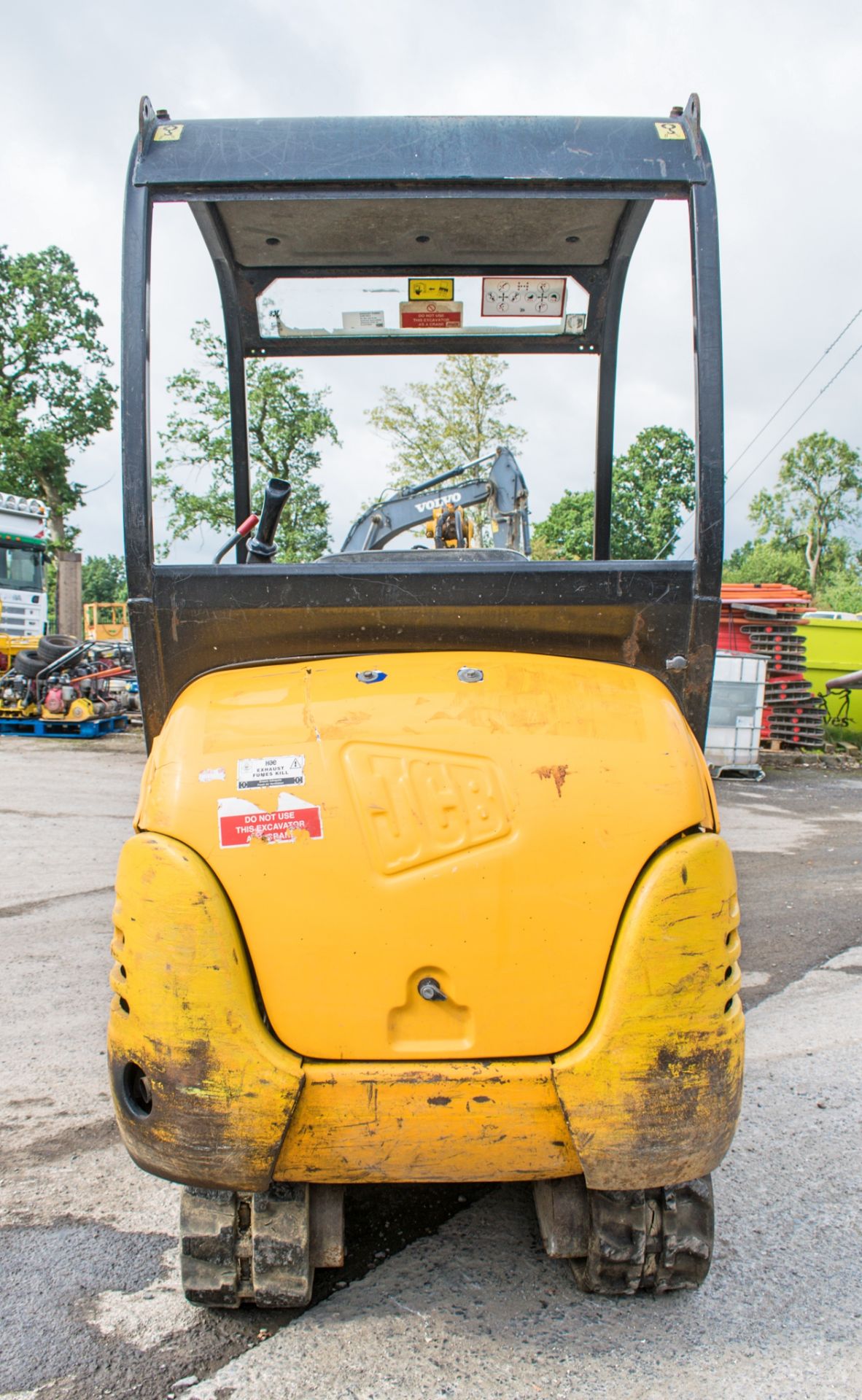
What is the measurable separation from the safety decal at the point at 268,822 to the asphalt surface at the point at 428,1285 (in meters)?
1.17

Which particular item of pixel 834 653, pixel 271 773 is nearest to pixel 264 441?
pixel 271 773

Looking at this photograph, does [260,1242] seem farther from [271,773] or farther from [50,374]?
[50,374]

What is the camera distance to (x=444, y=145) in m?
2.42

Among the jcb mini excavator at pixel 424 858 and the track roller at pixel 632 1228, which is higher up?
the jcb mini excavator at pixel 424 858

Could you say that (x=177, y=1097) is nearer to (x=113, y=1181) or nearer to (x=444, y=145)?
(x=113, y=1181)

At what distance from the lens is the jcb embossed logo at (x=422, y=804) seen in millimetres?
2049

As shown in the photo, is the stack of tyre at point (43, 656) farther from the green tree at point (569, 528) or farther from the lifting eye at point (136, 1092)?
the lifting eye at point (136, 1092)

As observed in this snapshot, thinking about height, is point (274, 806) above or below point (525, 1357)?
above

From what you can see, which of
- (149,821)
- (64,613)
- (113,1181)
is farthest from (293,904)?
(64,613)

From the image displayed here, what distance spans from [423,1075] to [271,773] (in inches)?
26.5

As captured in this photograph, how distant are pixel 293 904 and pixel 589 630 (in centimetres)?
99

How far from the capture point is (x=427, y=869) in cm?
204

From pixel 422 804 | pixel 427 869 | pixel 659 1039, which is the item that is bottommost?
pixel 659 1039

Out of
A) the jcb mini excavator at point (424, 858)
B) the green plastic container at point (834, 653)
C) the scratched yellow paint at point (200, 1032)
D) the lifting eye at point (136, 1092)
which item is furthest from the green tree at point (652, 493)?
the green plastic container at point (834, 653)
